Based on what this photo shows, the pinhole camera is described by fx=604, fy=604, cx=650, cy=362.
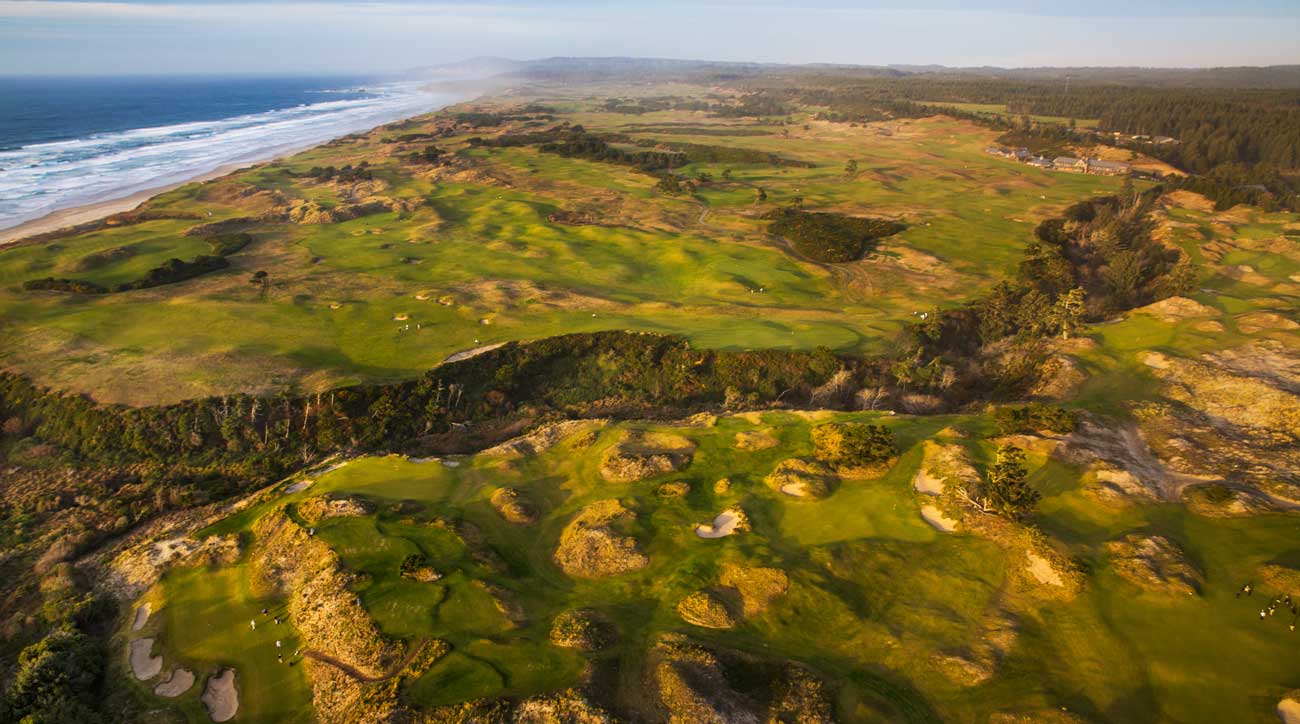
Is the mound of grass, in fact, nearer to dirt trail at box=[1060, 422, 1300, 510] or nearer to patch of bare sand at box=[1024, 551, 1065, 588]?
dirt trail at box=[1060, 422, 1300, 510]

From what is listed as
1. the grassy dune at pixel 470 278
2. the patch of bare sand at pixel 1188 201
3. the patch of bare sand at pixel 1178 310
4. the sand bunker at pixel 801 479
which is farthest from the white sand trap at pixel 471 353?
the patch of bare sand at pixel 1188 201

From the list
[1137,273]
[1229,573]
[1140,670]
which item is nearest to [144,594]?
[1140,670]

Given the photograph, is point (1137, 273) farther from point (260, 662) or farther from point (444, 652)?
point (260, 662)

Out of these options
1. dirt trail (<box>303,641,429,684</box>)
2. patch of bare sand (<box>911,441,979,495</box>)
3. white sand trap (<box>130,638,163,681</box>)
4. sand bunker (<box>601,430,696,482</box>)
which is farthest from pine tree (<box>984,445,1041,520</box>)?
white sand trap (<box>130,638,163,681</box>)

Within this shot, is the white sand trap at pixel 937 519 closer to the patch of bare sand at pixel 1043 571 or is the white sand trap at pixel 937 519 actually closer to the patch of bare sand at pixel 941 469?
the patch of bare sand at pixel 941 469

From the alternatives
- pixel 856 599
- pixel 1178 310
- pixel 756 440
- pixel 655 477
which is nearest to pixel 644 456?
pixel 655 477
